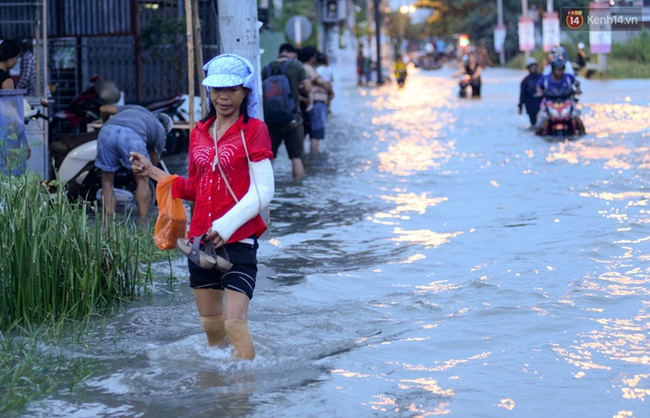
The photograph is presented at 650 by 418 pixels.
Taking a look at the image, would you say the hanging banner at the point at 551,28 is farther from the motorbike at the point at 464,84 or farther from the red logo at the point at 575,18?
the motorbike at the point at 464,84

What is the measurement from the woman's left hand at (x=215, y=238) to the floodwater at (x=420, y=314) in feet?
2.47

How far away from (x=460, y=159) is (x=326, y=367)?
37.0 feet

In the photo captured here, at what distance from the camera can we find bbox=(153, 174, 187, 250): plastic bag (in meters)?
5.71

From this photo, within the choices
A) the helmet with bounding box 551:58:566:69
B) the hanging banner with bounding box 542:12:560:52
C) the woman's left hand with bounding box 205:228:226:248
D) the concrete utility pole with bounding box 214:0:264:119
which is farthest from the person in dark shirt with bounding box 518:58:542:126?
the hanging banner with bounding box 542:12:560:52

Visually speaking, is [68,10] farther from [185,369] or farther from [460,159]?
[185,369]

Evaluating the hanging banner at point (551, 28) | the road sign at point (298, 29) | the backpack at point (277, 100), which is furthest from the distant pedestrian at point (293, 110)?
the hanging banner at point (551, 28)

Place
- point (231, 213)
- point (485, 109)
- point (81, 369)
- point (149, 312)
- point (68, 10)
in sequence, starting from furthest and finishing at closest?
1. point (485, 109)
2. point (68, 10)
3. point (149, 312)
4. point (81, 369)
5. point (231, 213)

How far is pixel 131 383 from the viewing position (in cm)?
566

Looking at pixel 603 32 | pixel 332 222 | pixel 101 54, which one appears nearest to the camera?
pixel 332 222

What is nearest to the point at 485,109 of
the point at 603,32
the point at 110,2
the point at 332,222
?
the point at 603,32

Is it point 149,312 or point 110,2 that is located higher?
point 110,2

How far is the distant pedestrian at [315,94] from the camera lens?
663 inches

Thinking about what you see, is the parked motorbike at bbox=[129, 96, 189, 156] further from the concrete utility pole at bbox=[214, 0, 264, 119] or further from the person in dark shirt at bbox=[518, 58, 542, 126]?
the person in dark shirt at bbox=[518, 58, 542, 126]

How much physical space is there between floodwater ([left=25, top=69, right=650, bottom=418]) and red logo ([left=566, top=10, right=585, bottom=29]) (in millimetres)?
34205
